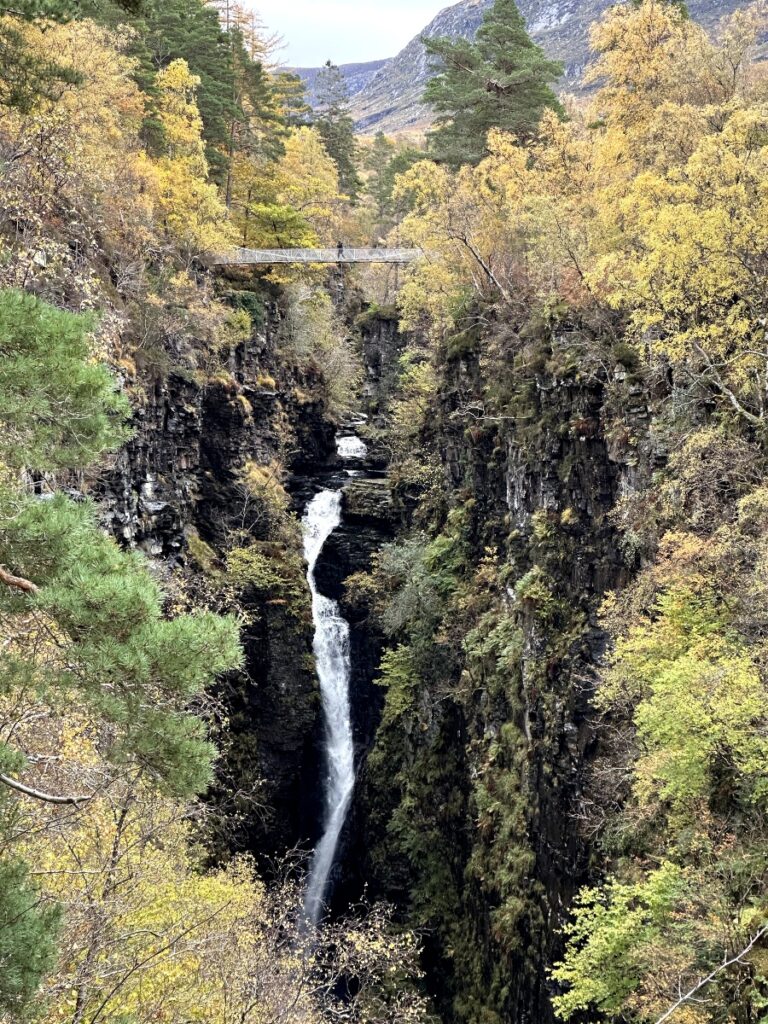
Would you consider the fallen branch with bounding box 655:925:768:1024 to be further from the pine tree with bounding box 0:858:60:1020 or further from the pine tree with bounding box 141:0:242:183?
the pine tree with bounding box 141:0:242:183

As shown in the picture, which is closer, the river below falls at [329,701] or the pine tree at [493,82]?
the river below falls at [329,701]

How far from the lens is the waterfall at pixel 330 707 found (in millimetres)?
24406

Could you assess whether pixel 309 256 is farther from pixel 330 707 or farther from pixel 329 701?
pixel 330 707

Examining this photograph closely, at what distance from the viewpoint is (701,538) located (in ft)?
38.5

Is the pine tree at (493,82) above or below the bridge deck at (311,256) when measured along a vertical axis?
above

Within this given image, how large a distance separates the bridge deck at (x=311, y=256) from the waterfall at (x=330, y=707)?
425 inches

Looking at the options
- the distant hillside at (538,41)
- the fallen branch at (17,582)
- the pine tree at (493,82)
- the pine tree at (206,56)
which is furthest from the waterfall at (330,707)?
the distant hillside at (538,41)

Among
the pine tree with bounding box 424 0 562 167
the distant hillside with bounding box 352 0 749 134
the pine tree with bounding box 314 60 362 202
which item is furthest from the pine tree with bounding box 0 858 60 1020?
the distant hillside with bounding box 352 0 749 134

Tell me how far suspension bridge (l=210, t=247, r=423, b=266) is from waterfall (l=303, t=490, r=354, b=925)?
35.4 ft

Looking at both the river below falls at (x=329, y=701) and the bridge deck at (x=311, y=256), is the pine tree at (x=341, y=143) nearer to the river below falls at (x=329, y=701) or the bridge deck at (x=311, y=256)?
the bridge deck at (x=311, y=256)

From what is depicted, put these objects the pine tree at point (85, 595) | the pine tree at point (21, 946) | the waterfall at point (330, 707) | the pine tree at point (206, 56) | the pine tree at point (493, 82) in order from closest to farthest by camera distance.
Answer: the pine tree at point (21, 946), the pine tree at point (85, 595), the waterfall at point (330, 707), the pine tree at point (206, 56), the pine tree at point (493, 82)

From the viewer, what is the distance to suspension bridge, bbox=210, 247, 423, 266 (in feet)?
95.0

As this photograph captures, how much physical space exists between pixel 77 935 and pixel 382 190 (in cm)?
5642

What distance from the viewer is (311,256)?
1228 inches
